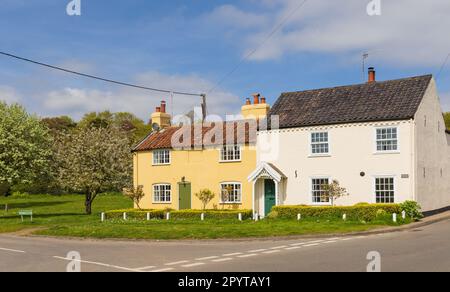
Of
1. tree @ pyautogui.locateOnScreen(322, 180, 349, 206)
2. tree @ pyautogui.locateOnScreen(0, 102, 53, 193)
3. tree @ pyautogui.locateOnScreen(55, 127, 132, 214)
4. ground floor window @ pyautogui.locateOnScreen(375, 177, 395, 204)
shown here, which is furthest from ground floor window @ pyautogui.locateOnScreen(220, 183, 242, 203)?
tree @ pyautogui.locateOnScreen(0, 102, 53, 193)

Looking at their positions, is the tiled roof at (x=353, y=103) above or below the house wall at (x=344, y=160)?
above

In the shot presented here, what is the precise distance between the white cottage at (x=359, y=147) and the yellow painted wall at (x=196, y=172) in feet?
3.76

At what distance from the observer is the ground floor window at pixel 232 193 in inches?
1443

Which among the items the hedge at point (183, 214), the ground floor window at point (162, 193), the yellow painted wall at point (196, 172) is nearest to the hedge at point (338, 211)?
the hedge at point (183, 214)

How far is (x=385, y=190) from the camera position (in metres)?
30.9

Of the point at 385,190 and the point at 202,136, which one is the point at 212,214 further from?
the point at 385,190

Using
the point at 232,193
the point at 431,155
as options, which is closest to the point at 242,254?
the point at 232,193

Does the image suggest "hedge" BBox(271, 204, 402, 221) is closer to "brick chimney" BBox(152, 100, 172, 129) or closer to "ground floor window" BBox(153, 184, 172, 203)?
"ground floor window" BBox(153, 184, 172, 203)

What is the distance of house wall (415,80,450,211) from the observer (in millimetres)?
31281

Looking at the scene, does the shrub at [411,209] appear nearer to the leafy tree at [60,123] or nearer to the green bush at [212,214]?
the green bush at [212,214]

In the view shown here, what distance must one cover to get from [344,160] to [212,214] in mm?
9071

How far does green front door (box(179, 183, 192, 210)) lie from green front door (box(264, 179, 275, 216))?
638 centimetres

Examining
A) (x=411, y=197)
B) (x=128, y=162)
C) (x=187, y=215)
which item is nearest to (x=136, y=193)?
(x=187, y=215)

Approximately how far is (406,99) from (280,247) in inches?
635
